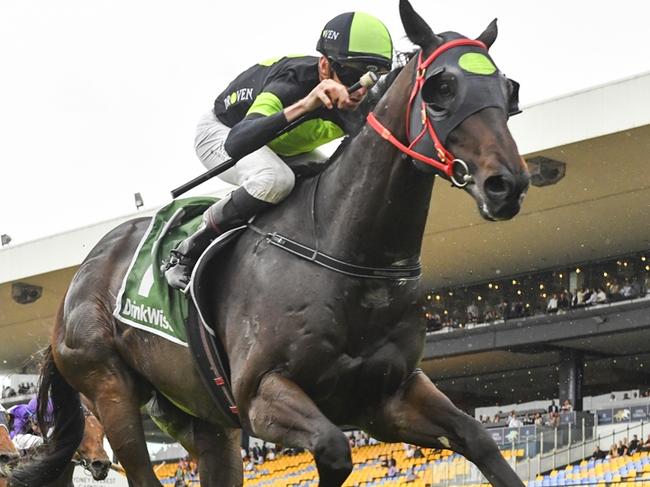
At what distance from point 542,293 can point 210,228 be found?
22.8 m

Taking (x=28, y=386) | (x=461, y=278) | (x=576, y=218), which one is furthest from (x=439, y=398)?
(x=28, y=386)

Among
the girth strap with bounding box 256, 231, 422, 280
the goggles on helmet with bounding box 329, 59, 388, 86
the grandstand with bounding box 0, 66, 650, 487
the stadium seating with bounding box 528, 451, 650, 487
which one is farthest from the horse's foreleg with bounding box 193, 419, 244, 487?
the stadium seating with bounding box 528, 451, 650, 487

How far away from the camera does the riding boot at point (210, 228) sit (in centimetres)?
525

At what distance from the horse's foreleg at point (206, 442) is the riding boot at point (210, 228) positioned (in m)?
1.08

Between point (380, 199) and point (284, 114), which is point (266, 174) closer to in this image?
point (284, 114)

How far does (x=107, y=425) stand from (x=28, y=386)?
29.0 meters

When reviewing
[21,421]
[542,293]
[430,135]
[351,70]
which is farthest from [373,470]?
[430,135]

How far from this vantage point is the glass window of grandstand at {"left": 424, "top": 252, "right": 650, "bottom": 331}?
2523 cm

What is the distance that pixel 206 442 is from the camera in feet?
20.6

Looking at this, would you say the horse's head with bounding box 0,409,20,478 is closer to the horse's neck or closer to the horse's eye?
the horse's neck

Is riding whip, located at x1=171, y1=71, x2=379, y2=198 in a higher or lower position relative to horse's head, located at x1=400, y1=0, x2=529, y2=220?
higher

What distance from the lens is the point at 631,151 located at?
68.1 feet

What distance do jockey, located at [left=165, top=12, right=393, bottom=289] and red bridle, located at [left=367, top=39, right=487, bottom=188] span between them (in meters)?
0.39

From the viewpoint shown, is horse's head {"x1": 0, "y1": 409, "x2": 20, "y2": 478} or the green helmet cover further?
horse's head {"x1": 0, "y1": 409, "x2": 20, "y2": 478}
